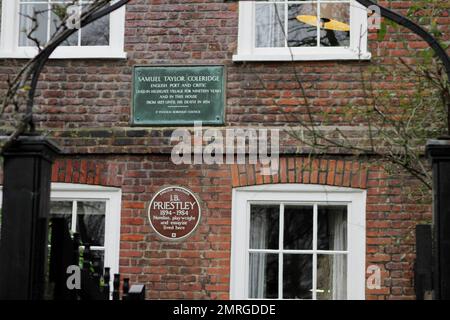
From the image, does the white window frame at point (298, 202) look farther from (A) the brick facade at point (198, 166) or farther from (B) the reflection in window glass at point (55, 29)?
(B) the reflection in window glass at point (55, 29)

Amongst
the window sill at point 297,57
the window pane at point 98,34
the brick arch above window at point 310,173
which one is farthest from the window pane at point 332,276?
the window pane at point 98,34

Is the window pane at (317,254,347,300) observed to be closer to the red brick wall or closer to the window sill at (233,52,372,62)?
the red brick wall

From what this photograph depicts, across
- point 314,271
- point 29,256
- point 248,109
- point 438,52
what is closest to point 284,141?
point 248,109

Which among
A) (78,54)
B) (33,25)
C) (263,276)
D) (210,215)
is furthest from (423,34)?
(33,25)

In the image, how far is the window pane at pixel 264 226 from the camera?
9188 mm

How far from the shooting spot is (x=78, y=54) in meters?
9.41

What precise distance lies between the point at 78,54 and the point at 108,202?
1561 millimetres

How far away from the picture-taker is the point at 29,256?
5.04m

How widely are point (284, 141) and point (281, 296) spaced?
1.55 meters

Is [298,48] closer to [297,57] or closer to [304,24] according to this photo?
Answer: [297,57]

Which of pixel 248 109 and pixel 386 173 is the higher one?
pixel 248 109

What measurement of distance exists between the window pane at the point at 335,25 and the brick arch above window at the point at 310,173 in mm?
1244

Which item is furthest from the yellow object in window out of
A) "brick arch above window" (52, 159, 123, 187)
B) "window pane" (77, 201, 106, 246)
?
"window pane" (77, 201, 106, 246)

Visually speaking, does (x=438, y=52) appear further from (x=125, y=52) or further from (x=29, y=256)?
(x=125, y=52)
